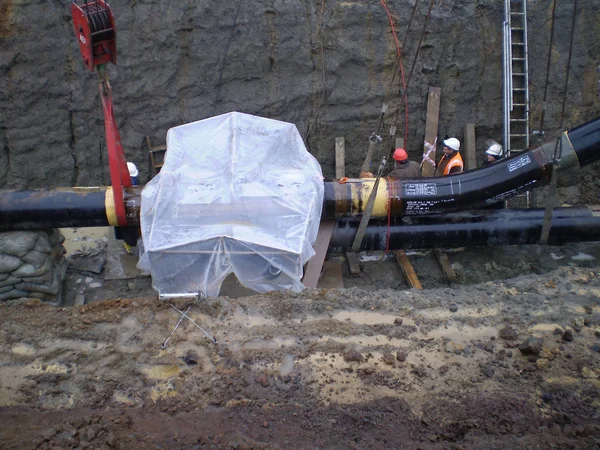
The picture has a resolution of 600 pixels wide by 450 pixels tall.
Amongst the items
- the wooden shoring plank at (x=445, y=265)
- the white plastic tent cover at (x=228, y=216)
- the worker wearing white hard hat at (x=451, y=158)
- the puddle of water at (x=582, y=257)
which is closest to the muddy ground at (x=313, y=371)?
the white plastic tent cover at (x=228, y=216)

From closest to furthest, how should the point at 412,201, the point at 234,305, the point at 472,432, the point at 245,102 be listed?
the point at 472,432 < the point at 234,305 < the point at 412,201 < the point at 245,102

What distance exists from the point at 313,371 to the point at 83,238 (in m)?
4.67

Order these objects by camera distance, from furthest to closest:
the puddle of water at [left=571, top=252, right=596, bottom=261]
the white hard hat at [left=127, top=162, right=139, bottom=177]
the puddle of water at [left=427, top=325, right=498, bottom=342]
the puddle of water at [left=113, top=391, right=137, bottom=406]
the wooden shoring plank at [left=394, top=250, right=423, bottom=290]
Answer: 1. the white hard hat at [left=127, top=162, right=139, bottom=177]
2. the puddle of water at [left=571, top=252, right=596, bottom=261]
3. the wooden shoring plank at [left=394, top=250, right=423, bottom=290]
4. the puddle of water at [left=427, top=325, right=498, bottom=342]
5. the puddle of water at [left=113, top=391, right=137, bottom=406]

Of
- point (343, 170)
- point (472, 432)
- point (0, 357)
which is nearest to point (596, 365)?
point (472, 432)

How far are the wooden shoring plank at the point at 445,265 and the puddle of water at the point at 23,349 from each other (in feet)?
16.7

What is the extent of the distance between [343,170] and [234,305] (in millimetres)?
3766

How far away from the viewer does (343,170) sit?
829 centimetres

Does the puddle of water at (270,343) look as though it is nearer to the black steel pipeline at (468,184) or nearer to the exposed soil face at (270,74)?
the black steel pipeline at (468,184)

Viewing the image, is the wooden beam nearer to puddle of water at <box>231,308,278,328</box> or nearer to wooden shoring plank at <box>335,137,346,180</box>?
wooden shoring plank at <box>335,137,346,180</box>

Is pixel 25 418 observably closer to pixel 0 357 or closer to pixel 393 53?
pixel 0 357

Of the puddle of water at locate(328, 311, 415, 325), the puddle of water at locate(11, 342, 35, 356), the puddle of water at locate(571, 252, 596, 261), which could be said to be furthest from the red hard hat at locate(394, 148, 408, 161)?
the puddle of water at locate(11, 342, 35, 356)

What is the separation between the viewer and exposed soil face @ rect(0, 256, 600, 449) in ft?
13.1

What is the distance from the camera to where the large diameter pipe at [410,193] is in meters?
6.17

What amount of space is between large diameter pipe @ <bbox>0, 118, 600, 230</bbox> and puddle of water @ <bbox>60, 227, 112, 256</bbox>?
4.23 feet
